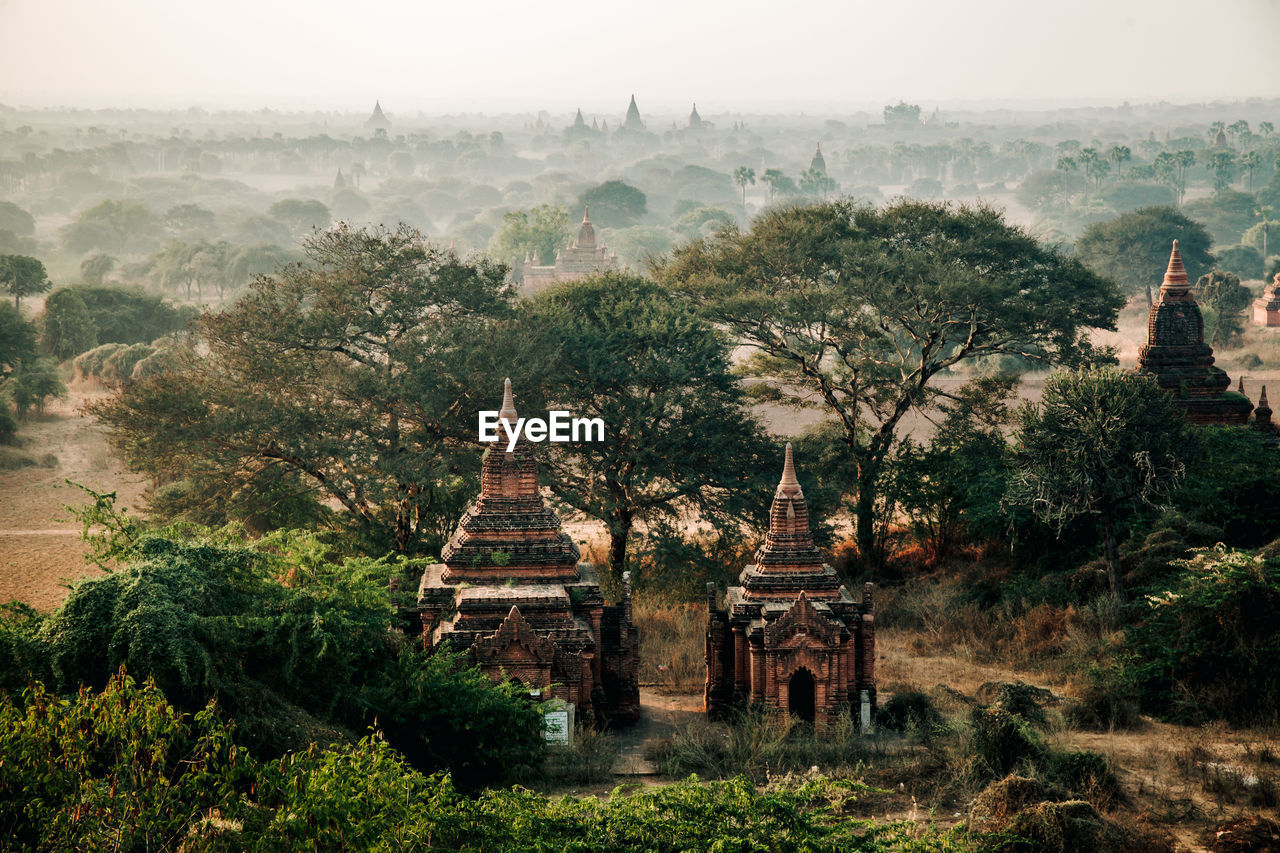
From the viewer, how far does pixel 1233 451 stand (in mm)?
29312

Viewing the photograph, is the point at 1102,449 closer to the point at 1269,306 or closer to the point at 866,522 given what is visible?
the point at 866,522

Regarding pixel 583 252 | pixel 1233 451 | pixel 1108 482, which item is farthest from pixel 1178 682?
pixel 583 252

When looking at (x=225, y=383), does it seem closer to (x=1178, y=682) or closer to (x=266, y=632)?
(x=266, y=632)

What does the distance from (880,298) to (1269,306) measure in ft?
152

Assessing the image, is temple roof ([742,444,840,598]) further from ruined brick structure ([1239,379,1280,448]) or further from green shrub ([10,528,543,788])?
ruined brick structure ([1239,379,1280,448])

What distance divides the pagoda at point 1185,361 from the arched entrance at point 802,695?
50.3 feet

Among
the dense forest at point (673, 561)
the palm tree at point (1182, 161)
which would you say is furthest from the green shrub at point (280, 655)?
the palm tree at point (1182, 161)

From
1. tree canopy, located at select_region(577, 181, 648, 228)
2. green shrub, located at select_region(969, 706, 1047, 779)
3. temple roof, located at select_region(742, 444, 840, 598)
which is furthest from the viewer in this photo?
tree canopy, located at select_region(577, 181, 648, 228)

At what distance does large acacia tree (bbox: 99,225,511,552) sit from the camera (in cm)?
2894

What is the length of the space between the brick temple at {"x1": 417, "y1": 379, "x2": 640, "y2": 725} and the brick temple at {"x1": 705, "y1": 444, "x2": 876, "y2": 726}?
1598mm

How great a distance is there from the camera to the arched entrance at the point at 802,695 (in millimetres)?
21859

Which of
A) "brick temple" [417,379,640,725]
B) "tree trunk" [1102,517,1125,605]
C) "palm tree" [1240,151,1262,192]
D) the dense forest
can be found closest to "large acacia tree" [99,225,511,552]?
the dense forest

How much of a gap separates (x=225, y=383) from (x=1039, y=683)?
18684 mm

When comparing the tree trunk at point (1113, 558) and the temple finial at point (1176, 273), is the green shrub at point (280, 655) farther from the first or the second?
the temple finial at point (1176, 273)
